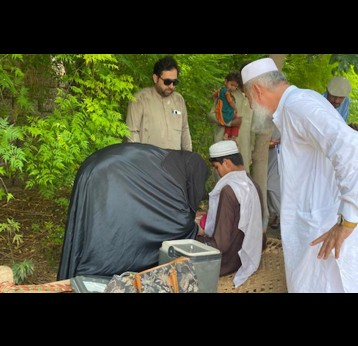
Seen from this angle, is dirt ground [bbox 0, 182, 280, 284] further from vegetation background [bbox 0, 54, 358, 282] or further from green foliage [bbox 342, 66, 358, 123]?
green foliage [bbox 342, 66, 358, 123]

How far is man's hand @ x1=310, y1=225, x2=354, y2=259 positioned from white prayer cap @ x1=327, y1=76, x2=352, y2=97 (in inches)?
121

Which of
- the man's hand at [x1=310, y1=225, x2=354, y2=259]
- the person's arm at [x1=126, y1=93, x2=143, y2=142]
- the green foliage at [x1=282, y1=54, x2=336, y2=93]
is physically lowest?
the man's hand at [x1=310, y1=225, x2=354, y2=259]

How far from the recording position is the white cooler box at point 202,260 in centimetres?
288

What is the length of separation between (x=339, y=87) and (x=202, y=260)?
119 inches

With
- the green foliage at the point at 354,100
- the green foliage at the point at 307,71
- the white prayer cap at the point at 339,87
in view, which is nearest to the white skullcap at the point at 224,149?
the white prayer cap at the point at 339,87

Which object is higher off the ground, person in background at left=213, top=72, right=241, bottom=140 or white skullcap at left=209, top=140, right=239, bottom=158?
person in background at left=213, top=72, right=241, bottom=140

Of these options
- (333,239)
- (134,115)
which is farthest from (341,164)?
(134,115)

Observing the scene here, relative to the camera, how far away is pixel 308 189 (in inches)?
99.0

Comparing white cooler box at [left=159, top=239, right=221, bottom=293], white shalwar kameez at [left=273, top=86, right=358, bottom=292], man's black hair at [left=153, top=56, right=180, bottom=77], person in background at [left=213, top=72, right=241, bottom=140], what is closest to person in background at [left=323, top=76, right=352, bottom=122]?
person in background at [left=213, top=72, right=241, bottom=140]

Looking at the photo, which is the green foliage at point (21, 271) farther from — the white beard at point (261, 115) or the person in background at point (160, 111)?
the white beard at point (261, 115)

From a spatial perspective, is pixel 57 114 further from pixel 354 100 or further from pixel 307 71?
pixel 354 100

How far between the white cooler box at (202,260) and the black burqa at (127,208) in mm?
283

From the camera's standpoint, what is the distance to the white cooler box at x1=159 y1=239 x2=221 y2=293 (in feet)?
9.43

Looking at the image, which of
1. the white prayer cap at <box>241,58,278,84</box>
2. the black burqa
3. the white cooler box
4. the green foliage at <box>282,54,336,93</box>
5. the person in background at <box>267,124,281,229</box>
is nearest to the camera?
the white prayer cap at <box>241,58,278,84</box>
